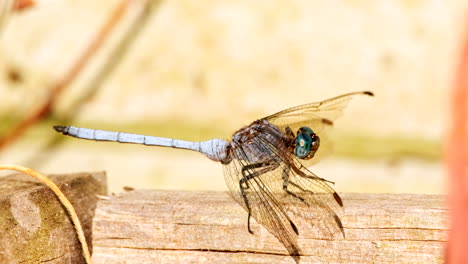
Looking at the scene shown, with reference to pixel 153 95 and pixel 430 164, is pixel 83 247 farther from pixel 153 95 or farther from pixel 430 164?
pixel 430 164

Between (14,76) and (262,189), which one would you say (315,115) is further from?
(14,76)

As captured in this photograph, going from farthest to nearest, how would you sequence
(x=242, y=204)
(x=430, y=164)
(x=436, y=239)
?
(x=430, y=164) < (x=242, y=204) < (x=436, y=239)

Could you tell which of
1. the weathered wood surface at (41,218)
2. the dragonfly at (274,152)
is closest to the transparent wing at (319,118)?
the dragonfly at (274,152)

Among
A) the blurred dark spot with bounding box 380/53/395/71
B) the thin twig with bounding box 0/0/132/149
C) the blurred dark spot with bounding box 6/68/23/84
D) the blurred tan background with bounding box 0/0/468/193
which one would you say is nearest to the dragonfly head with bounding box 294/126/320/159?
the blurred tan background with bounding box 0/0/468/193

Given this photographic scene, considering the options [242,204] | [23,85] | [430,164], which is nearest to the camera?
[242,204]

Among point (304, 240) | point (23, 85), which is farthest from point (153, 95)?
point (304, 240)

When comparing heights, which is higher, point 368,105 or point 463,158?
point 368,105

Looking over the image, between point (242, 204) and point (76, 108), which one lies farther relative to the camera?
point (76, 108)

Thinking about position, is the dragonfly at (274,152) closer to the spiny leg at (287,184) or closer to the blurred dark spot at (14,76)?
the spiny leg at (287,184)
